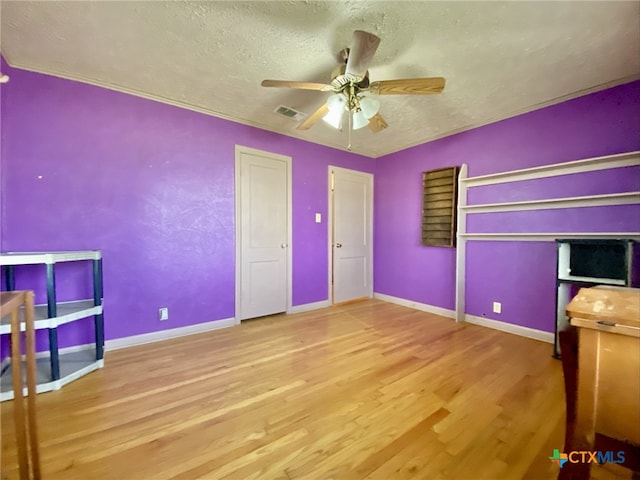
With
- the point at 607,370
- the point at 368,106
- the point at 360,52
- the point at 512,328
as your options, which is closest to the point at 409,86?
the point at 368,106

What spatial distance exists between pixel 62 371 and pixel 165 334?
2.70ft

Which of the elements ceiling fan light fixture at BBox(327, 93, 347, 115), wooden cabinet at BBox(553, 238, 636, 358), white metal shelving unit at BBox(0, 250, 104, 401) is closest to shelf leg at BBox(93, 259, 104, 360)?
white metal shelving unit at BBox(0, 250, 104, 401)

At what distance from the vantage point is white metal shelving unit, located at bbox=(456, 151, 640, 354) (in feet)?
7.25

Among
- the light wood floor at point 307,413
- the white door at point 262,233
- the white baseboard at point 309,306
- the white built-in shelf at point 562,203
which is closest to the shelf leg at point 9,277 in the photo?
the light wood floor at point 307,413

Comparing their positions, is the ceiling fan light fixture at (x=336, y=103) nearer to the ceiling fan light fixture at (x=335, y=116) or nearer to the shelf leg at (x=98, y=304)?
the ceiling fan light fixture at (x=335, y=116)

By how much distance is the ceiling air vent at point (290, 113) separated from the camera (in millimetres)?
2797

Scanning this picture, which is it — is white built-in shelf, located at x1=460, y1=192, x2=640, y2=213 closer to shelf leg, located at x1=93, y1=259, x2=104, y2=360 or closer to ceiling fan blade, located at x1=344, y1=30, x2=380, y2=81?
ceiling fan blade, located at x1=344, y1=30, x2=380, y2=81

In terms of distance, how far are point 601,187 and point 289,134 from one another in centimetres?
338

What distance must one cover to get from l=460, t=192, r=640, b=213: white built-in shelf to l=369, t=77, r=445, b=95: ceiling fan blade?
1789 mm

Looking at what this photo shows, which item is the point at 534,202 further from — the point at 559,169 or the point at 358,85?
the point at 358,85

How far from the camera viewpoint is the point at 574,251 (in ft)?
7.54

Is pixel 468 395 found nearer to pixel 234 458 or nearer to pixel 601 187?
pixel 234 458

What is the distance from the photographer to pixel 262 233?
3314mm

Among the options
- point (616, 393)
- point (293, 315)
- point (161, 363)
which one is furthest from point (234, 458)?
point (293, 315)
